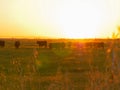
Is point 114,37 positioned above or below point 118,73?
above

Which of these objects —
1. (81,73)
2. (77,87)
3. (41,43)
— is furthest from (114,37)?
(41,43)

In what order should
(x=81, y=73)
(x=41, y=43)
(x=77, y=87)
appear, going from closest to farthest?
(x=77, y=87), (x=81, y=73), (x=41, y=43)

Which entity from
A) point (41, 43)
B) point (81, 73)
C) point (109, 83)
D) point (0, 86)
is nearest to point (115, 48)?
point (109, 83)

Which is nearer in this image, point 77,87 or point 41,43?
point 77,87

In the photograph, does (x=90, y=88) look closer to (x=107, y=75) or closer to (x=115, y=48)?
(x=107, y=75)

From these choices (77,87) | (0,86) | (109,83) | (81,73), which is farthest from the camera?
(81,73)

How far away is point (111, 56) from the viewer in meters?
11.5

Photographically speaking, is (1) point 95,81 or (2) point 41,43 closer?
(1) point 95,81

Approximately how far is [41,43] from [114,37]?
207ft

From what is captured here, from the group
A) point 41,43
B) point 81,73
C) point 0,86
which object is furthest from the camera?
point 41,43

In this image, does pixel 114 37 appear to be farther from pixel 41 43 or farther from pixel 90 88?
pixel 41 43

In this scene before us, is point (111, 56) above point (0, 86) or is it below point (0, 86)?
above

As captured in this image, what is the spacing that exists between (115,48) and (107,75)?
1.03 metres

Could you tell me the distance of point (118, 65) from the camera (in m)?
11.1
